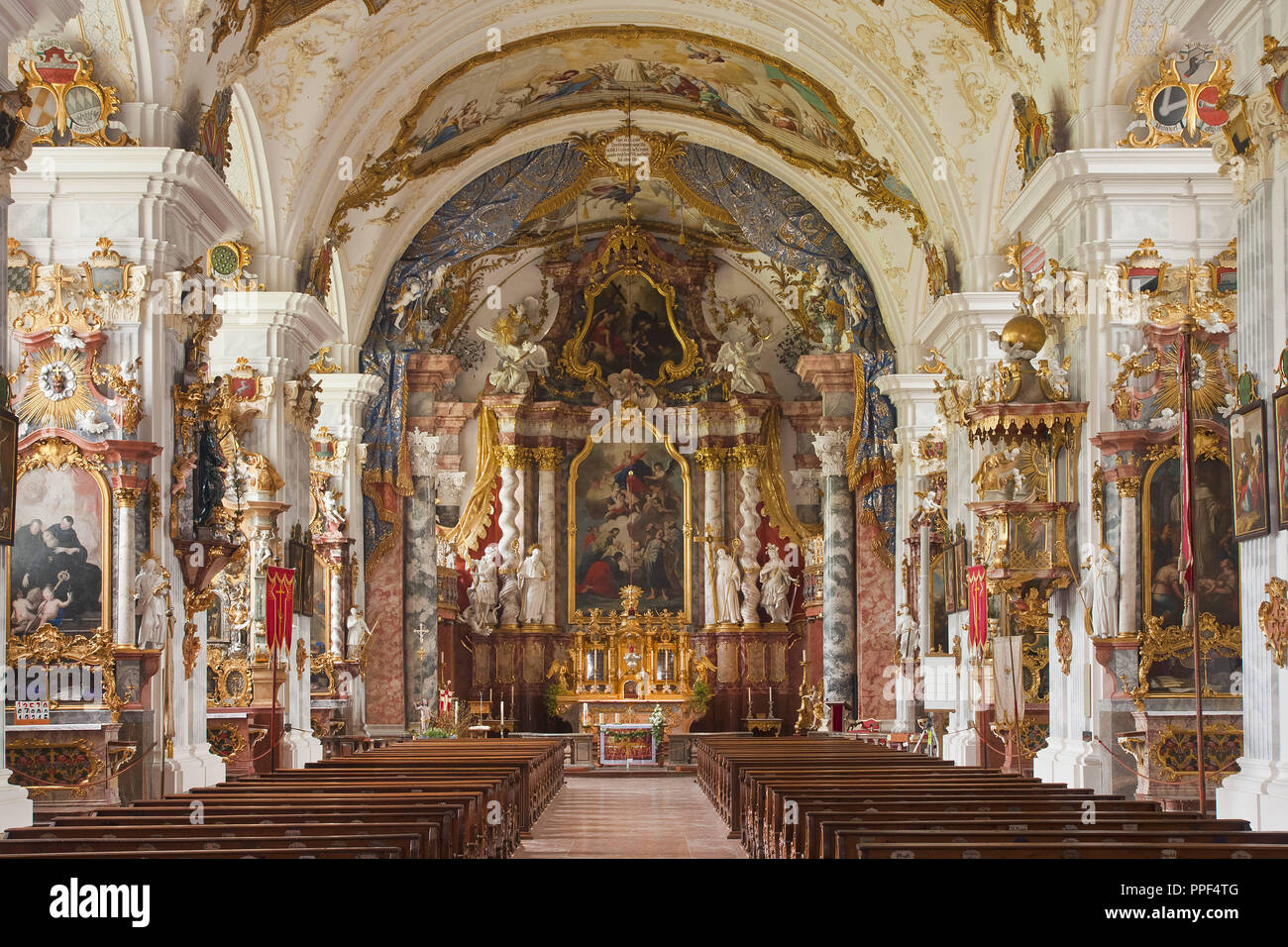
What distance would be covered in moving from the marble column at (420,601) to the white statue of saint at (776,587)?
545 centimetres

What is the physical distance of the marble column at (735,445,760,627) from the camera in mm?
26125

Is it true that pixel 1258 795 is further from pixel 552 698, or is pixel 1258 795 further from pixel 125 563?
pixel 552 698

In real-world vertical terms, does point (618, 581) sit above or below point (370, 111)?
below

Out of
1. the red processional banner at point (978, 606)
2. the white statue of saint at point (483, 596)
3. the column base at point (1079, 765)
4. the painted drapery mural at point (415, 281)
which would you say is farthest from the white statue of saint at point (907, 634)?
the column base at point (1079, 765)

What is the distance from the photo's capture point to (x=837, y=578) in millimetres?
23875

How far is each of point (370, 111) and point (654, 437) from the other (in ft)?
32.8

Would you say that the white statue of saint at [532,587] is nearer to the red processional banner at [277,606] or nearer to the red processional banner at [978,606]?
the red processional banner at [277,606]

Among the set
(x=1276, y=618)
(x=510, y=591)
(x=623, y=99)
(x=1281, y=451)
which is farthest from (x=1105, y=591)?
(x=510, y=591)

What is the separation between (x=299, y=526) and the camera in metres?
18.0

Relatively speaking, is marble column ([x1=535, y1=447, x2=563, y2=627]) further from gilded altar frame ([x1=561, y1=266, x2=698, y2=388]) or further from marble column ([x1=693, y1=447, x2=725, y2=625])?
marble column ([x1=693, y1=447, x2=725, y2=625])

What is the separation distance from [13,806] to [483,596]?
17.3m

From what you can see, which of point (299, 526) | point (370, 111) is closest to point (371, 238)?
point (370, 111)

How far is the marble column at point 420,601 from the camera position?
23750 mm
